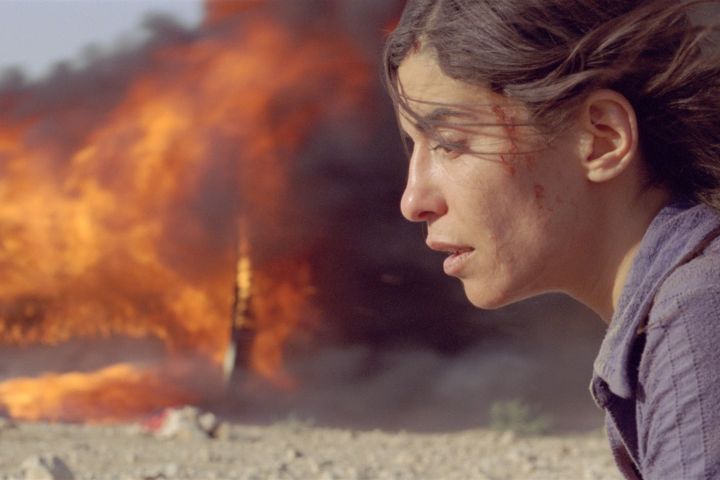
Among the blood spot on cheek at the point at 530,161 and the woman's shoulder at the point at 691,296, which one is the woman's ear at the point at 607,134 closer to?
the blood spot on cheek at the point at 530,161

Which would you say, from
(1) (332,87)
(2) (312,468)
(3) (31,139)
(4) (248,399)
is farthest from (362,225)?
(2) (312,468)

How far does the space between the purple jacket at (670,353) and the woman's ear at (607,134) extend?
102 millimetres

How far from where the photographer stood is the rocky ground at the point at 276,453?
15.9 ft

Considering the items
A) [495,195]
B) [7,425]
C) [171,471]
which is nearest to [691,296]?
[495,195]

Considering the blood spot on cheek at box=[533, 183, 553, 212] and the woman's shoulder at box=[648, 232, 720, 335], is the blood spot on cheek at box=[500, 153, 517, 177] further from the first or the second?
the woman's shoulder at box=[648, 232, 720, 335]

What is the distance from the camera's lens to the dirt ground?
4.82 m

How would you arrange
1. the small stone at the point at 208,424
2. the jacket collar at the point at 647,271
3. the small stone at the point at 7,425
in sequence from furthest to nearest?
the small stone at the point at 7,425
the small stone at the point at 208,424
the jacket collar at the point at 647,271

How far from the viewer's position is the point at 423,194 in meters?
1.72

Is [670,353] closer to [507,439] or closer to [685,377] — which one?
[685,377]

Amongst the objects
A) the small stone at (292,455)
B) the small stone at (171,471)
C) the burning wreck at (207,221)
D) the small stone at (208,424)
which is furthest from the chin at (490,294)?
the burning wreck at (207,221)

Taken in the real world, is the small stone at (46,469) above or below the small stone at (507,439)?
below

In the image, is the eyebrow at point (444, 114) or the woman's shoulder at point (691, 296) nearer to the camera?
the woman's shoulder at point (691, 296)

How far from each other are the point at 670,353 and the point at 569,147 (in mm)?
405

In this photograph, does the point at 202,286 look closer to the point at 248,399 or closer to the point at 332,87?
the point at 248,399
